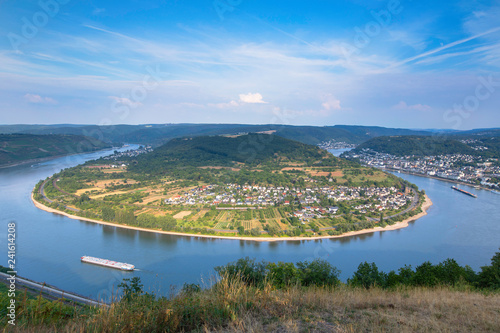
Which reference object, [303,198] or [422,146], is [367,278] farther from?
[422,146]

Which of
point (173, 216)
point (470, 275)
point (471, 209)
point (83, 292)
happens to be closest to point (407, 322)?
point (470, 275)

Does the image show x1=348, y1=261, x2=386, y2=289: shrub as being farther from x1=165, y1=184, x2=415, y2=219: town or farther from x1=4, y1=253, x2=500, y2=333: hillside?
x1=165, y1=184, x2=415, y2=219: town

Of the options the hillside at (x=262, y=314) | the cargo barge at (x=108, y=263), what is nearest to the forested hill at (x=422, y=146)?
the cargo barge at (x=108, y=263)

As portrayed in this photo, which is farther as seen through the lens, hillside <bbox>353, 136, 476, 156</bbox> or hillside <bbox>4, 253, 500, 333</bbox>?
hillside <bbox>353, 136, 476, 156</bbox>

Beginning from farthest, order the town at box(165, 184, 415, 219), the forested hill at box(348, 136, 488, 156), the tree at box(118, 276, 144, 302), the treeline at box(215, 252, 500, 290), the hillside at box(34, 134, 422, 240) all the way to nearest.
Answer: the forested hill at box(348, 136, 488, 156)
the town at box(165, 184, 415, 219)
the hillside at box(34, 134, 422, 240)
the treeline at box(215, 252, 500, 290)
the tree at box(118, 276, 144, 302)

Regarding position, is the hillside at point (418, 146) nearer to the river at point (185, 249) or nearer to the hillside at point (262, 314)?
the river at point (185, 249)

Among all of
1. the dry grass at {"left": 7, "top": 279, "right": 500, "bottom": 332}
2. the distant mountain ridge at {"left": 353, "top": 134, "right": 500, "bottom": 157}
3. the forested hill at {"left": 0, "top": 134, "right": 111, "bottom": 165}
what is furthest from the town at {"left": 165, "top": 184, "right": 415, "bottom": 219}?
the forested hill at {"left": 0, "top": 134, "right": 111, "bottom": 165}

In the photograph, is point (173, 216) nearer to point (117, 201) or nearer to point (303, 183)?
point (117, 201)
